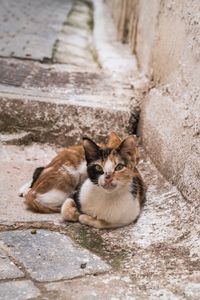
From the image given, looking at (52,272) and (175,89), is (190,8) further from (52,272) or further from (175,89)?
(52,272)

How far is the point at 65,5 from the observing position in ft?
50.3

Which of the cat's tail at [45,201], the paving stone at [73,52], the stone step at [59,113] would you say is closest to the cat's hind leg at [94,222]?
the cat's tail at [45,201]

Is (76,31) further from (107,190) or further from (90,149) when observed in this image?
(107,190)

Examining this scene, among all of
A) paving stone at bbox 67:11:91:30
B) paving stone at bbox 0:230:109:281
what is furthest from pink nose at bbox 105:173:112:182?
paving stone at bbox 67:11:91:30

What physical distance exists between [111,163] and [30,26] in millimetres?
6751

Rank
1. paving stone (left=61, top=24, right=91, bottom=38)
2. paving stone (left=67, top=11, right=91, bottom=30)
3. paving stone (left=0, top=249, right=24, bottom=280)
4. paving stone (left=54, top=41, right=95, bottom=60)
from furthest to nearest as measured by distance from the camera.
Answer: paving stone (left=67, top=11, right=91, bottom=30) < paving stone (left=61, top=24, right=91, bottom=38) < paving stone (left=54, top=41, right=95, bottom=60) < paving stone (left=0, top=249, right=24, bottom=280)

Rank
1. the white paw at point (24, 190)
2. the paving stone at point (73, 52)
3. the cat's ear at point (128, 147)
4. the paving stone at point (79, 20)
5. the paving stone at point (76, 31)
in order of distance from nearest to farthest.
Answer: the cat's ear at point (128, 147), the white paw at point (24, 190), the paving stone at point (73, 52), the paving stone at point (76, 31), the paving stone at point (79, 20)

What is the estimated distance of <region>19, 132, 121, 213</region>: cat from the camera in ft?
13.3

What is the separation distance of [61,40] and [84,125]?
398cm

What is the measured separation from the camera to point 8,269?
304 cm

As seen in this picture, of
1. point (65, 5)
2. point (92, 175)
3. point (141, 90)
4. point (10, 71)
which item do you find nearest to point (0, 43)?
point (10, 71)

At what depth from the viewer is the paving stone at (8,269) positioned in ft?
9.76

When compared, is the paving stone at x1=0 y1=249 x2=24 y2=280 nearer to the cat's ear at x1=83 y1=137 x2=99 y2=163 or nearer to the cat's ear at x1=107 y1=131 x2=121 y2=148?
the cat's ear at x1=83 y1=137 x2=99 y2=163

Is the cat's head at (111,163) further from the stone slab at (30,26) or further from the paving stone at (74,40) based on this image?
the paving stone at (74,40)
